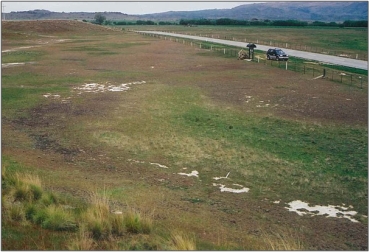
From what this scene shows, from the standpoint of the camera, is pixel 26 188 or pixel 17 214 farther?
pixel 26 188

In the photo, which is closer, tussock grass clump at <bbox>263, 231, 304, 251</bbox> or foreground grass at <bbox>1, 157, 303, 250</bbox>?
foreground grass at <bbox>1, 157, 303, 250</bbox>

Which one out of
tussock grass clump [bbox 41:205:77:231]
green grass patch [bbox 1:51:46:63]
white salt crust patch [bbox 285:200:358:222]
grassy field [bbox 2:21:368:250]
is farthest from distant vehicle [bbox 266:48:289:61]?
tussock grass clump [bbox 41:205:77:231]

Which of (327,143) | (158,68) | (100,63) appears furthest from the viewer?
A: (100,63)

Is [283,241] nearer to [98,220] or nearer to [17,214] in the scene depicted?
[98,220]

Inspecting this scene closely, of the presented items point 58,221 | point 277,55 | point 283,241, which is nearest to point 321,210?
point 283,241

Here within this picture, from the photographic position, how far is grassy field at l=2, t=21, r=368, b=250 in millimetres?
10117

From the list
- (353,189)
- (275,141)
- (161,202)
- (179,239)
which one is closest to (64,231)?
(179,239)

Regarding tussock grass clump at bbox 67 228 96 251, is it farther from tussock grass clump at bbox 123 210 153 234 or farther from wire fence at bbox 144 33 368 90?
wire fence at bbox 144 33 368 90

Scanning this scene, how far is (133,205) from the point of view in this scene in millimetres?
12328

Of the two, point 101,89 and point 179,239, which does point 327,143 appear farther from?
point 101,89

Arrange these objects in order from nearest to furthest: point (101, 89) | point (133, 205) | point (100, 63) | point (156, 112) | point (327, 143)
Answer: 1. point (133, 205)
2. point (327, 143)
3. point (156, 112)
4. point (101, 89)
5. point (100, 63)

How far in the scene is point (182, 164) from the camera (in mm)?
16406

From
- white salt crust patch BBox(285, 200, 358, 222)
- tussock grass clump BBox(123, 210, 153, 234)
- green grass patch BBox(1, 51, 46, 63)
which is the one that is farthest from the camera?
green grass patch BBox(1, 51, 46, 63)

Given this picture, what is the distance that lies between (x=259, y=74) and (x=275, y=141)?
21.7 m
